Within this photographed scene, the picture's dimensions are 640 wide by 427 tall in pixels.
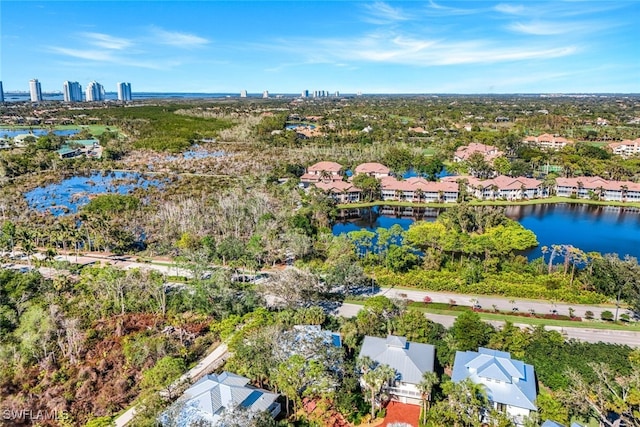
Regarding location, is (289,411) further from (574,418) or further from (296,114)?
(296,114)

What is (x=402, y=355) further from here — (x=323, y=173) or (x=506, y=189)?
(x=323, y=173)

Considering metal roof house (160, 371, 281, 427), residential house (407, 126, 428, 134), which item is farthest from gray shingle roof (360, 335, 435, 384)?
residential house (407, 126, 428, 134)

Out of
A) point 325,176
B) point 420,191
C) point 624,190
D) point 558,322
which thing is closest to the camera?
point 558,322

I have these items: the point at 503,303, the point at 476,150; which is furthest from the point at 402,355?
the point at 476,150

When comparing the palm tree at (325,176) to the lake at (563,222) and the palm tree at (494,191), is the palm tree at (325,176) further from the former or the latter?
the palm tree at (494,191)

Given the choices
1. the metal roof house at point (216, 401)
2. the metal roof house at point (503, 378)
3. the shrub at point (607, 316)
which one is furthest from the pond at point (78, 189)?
the shrub at point (607, 316)

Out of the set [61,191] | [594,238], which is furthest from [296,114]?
[594,238]

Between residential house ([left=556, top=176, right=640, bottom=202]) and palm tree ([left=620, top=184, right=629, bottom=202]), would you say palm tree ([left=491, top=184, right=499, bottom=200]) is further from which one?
palm tree ([left=620, top=184, right=629, bottom=202])
